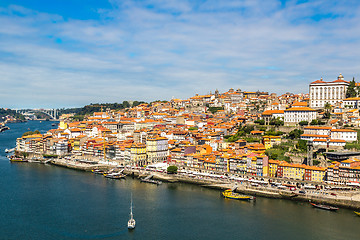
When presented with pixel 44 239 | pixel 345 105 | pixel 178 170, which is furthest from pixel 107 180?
pixel 345 105

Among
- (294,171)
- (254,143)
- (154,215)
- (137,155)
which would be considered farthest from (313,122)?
(154,215)

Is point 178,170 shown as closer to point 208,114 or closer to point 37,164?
point 37,164

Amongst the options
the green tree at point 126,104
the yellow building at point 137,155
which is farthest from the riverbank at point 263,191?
the green tree at point 126,104

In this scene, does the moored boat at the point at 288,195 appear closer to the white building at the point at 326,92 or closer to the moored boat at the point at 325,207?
the moored boat at the point at 325,207

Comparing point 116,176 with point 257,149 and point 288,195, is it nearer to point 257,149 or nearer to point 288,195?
point 257,149

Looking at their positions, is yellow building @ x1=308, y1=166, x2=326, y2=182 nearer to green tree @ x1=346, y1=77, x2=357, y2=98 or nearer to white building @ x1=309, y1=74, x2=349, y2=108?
white building @ x1=309, y1=74, x2=349, y2=108

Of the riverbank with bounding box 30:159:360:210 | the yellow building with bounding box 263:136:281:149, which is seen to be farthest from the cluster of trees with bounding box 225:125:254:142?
the riverbank with bounding box 30:159:360:210

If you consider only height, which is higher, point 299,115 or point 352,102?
point 352,102
